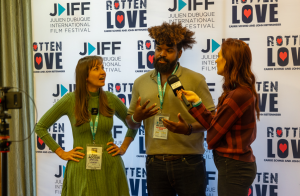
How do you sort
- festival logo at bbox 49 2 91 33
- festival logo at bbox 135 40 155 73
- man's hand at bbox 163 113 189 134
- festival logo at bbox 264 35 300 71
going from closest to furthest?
man's hand at bbox 163 113 189 134
festival logo at bbox 264 35 300 71
festival logo at bbox 135 40 155 73
festival logo at bbox 49 2 91 33

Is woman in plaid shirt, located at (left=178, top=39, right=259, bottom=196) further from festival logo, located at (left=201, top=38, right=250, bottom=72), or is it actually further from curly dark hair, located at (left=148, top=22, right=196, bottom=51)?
festival logo, located at (left=201, top=38, right=250, bottom=72)

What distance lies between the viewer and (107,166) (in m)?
2.17

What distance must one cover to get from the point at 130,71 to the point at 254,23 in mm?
1376

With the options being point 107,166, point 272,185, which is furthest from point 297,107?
point 107,166

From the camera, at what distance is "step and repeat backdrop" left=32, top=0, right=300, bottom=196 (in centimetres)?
280

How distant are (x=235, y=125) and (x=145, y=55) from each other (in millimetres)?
1513

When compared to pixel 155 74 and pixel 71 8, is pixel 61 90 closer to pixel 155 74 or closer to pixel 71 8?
pixel 71 8

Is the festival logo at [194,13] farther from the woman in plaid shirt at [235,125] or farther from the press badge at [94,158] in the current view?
the press badge at [94,158]

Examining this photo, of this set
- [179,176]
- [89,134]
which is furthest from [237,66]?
[89,134]

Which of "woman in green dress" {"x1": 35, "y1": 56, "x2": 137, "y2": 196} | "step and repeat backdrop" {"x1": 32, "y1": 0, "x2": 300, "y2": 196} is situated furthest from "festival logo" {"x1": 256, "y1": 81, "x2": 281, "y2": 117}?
"woman in green dress" {"x1": 35, "y1": 56, "x2": 137, "y2": 196}

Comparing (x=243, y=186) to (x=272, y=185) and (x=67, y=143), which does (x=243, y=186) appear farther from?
(x=67, y=143)

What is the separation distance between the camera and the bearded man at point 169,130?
2111 millimetres

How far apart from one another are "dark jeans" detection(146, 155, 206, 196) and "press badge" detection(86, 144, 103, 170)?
412 millimetres

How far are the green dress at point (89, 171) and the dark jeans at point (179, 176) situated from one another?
26cm
